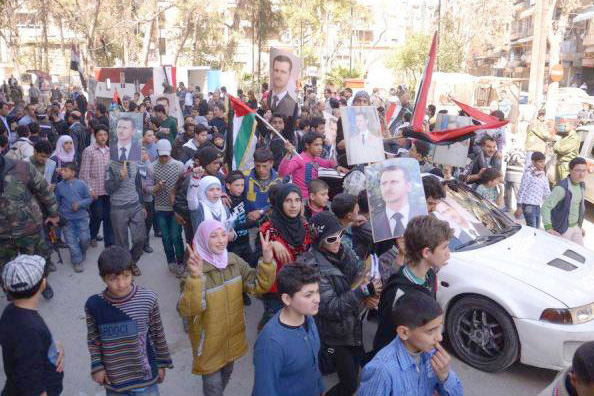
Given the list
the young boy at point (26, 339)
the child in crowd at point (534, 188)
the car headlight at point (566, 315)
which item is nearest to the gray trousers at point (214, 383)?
the young boy at point (26, 339)

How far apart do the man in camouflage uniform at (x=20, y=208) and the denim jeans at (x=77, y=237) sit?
55.1 inches

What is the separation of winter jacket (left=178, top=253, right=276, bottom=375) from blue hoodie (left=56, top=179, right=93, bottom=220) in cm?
388

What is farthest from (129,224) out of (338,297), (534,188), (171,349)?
(534,188)

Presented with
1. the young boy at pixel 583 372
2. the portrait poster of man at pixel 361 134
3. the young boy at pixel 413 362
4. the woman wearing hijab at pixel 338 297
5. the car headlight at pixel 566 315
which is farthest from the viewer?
the portrait poster of man at pixel 361 134

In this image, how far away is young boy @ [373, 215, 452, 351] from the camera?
125 inches

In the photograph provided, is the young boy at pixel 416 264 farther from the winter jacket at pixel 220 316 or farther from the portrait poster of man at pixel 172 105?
the portrait poster of man at pixel 172 105

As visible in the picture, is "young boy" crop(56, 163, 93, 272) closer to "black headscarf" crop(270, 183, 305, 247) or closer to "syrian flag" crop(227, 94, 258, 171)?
"syrian flag" crop(227, 94, 258, 171)

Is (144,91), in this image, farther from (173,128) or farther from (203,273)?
(203,273)

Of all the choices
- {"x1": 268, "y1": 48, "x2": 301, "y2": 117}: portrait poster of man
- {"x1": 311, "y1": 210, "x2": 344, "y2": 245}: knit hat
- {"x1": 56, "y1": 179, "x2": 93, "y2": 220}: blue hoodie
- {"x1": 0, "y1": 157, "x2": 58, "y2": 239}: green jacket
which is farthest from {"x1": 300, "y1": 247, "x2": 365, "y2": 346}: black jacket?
{"x1": 268, "y1": 48, "x2": 301, "y2": 117}: portrait poster of man

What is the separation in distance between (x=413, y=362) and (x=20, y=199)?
4.30 metres

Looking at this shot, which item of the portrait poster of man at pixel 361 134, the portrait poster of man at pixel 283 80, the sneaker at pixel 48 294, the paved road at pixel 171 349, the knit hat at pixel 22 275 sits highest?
the portrait poster of man at pixel 283 80

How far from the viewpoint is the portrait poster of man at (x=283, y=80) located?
8797 millimetres

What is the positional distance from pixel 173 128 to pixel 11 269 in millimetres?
7692

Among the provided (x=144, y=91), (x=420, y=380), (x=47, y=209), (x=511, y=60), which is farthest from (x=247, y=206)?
(x=511, y=60)
